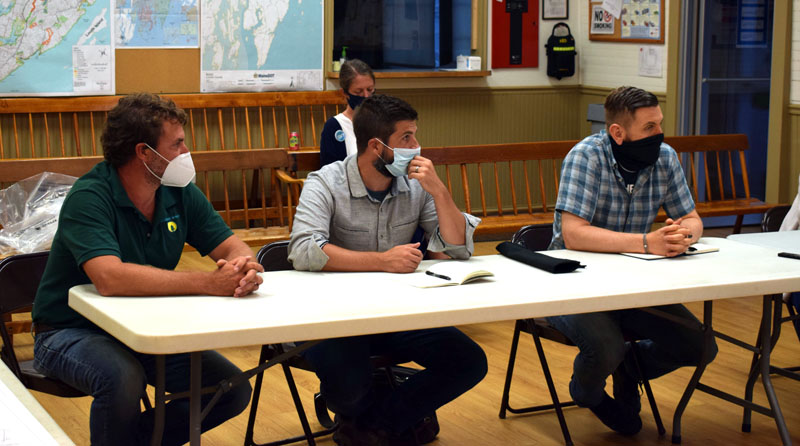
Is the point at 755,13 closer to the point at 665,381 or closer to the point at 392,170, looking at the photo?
the point at 665,381

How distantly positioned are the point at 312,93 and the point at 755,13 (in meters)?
3.35

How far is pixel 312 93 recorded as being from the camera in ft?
24.2

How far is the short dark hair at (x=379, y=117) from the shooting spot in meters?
3.21

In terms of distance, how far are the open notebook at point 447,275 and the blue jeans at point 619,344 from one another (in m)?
0.51

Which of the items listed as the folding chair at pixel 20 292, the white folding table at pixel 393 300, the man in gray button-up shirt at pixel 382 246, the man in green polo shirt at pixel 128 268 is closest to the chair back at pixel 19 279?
the folding chair at pixel 20 292

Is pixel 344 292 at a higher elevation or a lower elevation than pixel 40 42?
lower

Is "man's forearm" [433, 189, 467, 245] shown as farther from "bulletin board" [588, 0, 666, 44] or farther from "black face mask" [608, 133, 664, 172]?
"bulletin board" [588, 0, 666, 44]

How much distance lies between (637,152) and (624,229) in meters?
0.30

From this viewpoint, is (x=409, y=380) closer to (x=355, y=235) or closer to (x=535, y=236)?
(x=355, y=235)

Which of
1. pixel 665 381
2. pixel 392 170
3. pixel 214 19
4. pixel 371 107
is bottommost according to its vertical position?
pixel 665 381

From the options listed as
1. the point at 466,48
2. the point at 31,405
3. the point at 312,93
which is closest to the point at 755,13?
the point at 466,48

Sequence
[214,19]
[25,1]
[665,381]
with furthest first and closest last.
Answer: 1. [214,19]
2. [25,1]
3. [665,381]

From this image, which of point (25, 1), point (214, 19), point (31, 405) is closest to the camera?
point (31, 405)

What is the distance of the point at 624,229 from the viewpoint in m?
3.58
